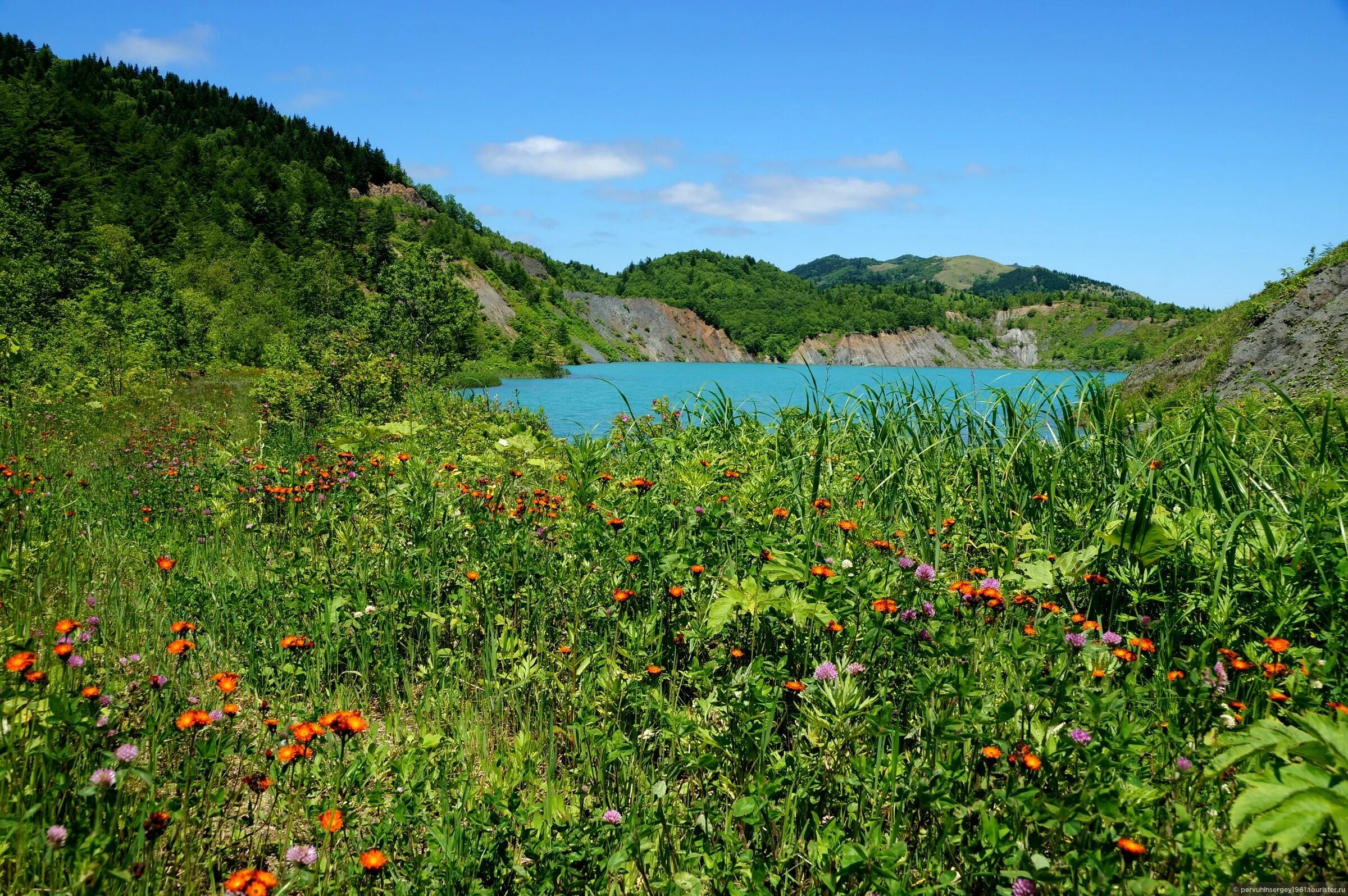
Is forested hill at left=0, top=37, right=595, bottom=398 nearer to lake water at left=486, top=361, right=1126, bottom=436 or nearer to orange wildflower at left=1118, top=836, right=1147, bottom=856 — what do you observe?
lake water at left=486, top=361, right=1126, bottom=436

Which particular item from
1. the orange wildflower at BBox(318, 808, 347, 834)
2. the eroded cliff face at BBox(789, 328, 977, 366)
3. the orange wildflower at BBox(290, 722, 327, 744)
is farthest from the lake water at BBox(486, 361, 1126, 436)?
the eroded cliff face at BBox(789, 328, 977, 366)

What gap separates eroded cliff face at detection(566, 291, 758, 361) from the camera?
123000 mm

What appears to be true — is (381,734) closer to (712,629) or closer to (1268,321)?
(712,629)

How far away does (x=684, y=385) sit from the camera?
56.0 m

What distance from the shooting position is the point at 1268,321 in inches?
541

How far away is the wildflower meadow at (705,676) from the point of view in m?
1.58

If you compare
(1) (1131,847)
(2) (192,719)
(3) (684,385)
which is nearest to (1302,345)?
(1) (1131,847)

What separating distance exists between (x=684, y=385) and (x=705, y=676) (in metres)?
54.3

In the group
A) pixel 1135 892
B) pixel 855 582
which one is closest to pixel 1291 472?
pixel 855 582

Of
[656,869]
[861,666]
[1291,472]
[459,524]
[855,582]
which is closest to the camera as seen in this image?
[656,869]

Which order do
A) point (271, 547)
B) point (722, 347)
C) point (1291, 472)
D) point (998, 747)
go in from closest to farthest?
1. point (998, 747)
2. point (1291, 472)
3. point (271, 547)
4. point (722, 347)

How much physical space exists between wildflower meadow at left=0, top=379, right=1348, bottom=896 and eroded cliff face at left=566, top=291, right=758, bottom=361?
117254mm

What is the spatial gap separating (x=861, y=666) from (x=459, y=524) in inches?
89.6

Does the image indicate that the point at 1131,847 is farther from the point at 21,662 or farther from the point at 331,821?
the point at 21,662
